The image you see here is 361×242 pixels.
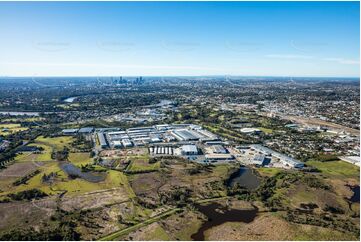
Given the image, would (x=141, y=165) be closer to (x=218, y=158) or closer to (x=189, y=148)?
(x=189, y=148)

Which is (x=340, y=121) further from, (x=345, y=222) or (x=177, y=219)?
(x=177, y=219)

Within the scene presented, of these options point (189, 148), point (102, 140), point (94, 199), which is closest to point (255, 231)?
point (94, 199)

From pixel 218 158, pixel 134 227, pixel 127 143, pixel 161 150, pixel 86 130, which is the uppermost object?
pixel 86 130

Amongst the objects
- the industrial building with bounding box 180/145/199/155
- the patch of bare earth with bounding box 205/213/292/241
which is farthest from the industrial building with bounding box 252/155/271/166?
the patch of bare earth with bounding box 205/213/292/241

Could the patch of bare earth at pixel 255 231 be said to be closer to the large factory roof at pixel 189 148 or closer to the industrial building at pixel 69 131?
the large factory roof at pixel 189 148

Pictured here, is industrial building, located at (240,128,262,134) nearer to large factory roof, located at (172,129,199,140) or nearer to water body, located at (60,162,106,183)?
large factory roof, located at (172,129,199,140)

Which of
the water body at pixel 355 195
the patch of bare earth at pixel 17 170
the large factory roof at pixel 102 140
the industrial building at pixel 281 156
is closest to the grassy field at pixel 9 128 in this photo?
the large factory roof at pixel 102 140
